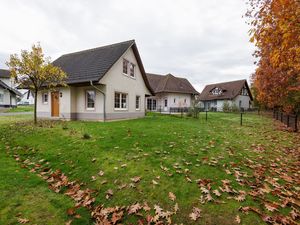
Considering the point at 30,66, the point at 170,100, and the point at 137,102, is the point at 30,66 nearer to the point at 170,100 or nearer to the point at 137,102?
the point at 137,102

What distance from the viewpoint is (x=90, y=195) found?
13.2ft

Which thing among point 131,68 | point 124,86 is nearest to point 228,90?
point 131,68

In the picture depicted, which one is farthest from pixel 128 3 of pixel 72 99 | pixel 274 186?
pixel 274 186

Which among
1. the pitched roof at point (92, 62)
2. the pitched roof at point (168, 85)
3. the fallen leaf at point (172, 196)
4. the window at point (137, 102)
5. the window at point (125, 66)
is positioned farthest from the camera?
the pitched roof at point (168, 85)

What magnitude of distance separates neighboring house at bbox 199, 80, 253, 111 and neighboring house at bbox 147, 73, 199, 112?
10.7 metres

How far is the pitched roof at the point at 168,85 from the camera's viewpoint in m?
33.1

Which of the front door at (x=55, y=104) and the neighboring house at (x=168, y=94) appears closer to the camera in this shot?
the front door at (x=55, y=104)

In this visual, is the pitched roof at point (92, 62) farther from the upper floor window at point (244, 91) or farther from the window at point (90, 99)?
the upper floor window at point (244, 91)

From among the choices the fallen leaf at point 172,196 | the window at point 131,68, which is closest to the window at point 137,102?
the window at point 131,68

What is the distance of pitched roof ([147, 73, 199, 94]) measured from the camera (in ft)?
109

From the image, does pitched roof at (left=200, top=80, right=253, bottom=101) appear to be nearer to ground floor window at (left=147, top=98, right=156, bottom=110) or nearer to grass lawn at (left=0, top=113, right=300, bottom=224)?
ground floor window at (left=147, top=98, right=156, bottom=110)

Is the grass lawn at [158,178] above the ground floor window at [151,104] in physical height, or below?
below

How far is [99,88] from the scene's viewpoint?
14.6 metres

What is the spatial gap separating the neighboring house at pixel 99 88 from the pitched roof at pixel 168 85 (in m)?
14.5
